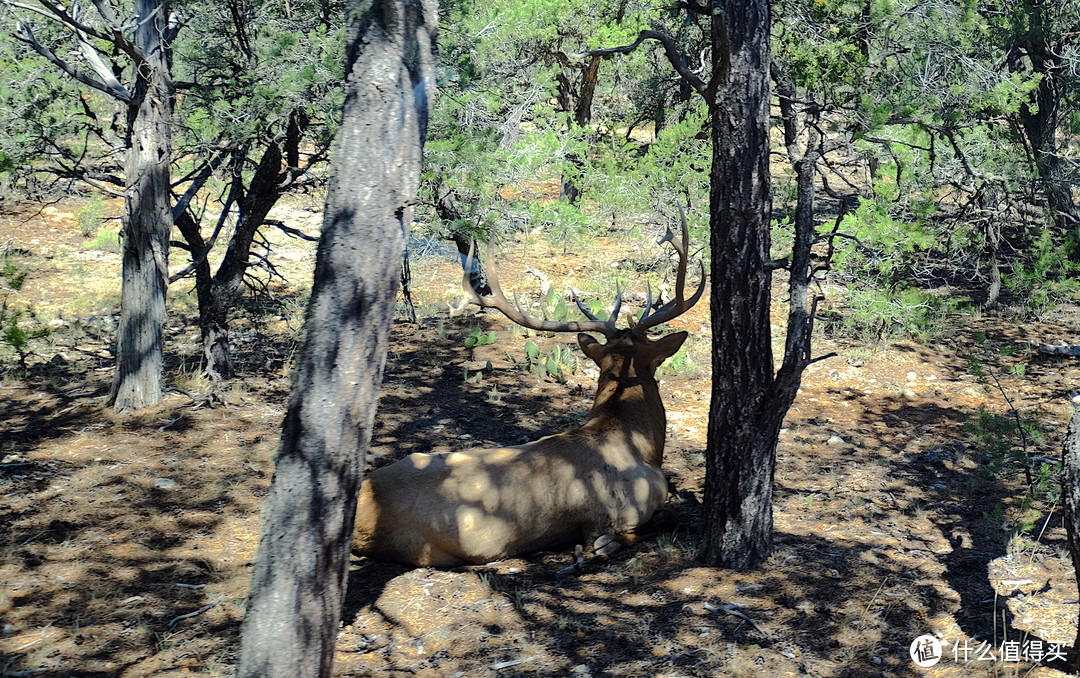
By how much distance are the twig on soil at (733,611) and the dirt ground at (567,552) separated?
13 millimetres

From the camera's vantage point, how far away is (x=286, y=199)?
20.5 meters

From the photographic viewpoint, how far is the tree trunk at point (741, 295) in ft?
17.7

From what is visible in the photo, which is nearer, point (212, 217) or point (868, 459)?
point (868, 459)

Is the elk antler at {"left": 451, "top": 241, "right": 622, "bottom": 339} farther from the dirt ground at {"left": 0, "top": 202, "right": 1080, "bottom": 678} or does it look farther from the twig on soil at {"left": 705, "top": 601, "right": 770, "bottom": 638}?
the twig on soil at {"left": 705, "top": 601, "right": 770, "bottom": 638}

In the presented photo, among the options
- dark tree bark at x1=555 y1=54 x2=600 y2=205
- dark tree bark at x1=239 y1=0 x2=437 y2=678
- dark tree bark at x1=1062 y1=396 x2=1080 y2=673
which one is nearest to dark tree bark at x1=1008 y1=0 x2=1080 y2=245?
dark tree bark at x1=555 y1=54 x2=600 y2=205

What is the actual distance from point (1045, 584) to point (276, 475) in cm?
481

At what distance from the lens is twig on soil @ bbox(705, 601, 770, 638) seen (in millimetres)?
5020

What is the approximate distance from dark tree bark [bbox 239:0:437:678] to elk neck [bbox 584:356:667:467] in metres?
3.49

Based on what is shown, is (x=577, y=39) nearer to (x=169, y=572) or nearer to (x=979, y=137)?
(x=979, y=137)

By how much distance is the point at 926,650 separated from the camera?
4742mm

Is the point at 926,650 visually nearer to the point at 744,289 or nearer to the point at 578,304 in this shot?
the point at 744,289

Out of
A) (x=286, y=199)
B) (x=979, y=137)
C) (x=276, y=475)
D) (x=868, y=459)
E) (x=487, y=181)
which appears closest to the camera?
(x=276, y=475)

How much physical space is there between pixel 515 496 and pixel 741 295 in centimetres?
→ 224

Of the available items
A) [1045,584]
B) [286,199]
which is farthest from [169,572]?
[286,199]
